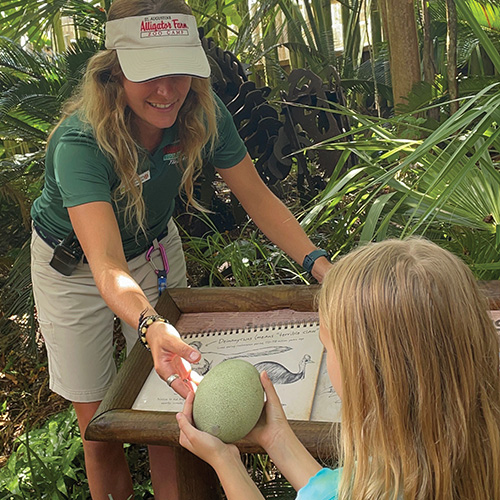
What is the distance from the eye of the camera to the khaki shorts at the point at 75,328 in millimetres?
2061

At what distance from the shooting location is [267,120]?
3584 mm

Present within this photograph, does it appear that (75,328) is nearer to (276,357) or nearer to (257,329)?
(257,329)

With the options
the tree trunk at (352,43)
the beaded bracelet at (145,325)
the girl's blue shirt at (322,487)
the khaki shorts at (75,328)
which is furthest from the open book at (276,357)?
the tree trunk at (352,43)

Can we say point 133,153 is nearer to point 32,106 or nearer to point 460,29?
point 32,106

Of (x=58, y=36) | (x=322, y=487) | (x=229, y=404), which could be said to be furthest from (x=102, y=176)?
(x=58, y=36)

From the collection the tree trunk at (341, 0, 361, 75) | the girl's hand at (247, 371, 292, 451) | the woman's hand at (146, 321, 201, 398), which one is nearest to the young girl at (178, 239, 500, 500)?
the girl's hand at (247, 371, 292, 451)

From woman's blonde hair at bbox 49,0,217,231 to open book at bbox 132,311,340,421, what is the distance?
15.3 inches

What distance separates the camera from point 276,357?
1.66 metres

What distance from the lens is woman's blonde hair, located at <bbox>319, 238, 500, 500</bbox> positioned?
3.49 feet

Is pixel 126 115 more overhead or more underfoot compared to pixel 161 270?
more overhead

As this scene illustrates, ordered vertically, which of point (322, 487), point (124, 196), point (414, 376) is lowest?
point (322, 487)

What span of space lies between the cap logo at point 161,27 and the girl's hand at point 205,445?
3.37 feet

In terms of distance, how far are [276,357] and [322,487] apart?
478mm

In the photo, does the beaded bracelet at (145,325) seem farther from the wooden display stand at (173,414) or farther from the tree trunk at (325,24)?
the tree trunk at (325,24)
